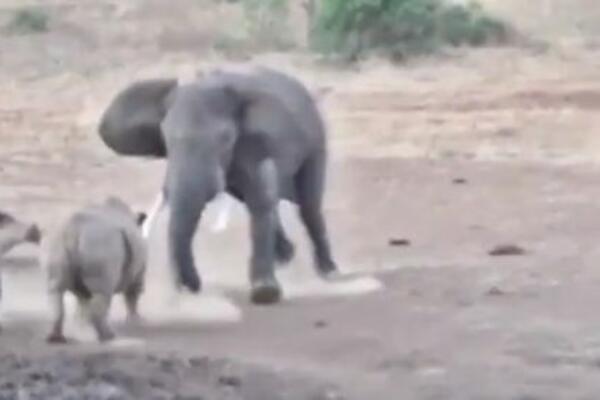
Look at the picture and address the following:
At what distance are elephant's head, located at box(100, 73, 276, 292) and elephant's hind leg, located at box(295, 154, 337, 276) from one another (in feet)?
2.41

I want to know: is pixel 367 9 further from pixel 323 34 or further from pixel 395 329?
pixel 395 329

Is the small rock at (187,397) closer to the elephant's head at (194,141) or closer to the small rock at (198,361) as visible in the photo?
the small rock at (198,361)

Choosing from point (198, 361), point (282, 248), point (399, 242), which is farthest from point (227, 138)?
point (399, 242)

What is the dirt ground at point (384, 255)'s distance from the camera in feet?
26.9

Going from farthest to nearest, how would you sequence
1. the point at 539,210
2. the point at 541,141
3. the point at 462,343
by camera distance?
1. the point at 541,141
2. the point at 539,210
3. the point at 462,343

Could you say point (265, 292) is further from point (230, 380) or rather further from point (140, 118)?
point (230, 380)

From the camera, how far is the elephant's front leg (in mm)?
10469

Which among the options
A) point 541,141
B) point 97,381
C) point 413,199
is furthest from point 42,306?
point 541,141

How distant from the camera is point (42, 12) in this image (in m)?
30.7

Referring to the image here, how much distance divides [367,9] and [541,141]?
23.3 ft

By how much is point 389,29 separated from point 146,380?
1886 centimetres

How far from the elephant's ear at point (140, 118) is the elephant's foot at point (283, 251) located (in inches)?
Result: 33.5

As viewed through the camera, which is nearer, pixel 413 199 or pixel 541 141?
pixel 413 199

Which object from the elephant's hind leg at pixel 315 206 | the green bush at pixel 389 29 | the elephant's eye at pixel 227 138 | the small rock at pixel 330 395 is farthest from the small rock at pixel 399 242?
the green bush at pixel 389 29
